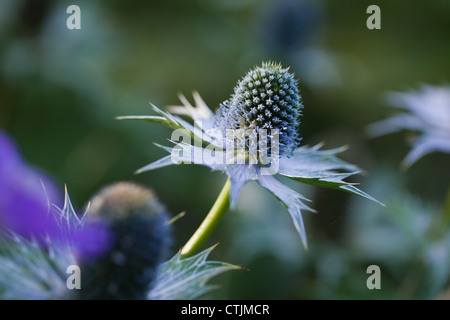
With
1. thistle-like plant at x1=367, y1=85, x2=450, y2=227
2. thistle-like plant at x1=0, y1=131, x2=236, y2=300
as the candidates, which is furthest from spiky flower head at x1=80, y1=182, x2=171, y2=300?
thistle-like plant at x1=367, y1=85, x2=450, y2=227

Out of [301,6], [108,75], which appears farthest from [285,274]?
[301,6]

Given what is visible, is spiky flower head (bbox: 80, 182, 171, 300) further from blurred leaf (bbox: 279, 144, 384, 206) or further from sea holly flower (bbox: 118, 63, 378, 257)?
blurred leaf (bbox: 279, 144, 384, 206)

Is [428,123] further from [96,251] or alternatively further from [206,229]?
[96,251]

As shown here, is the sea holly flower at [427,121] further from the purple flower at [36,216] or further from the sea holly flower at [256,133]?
the purple flower at [36,216]

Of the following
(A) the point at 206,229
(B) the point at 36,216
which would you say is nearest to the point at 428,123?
(A) the point at 206,229

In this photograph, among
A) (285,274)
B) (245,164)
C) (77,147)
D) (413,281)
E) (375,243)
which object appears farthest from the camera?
(77,147)

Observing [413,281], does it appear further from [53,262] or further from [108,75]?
[108,75]
